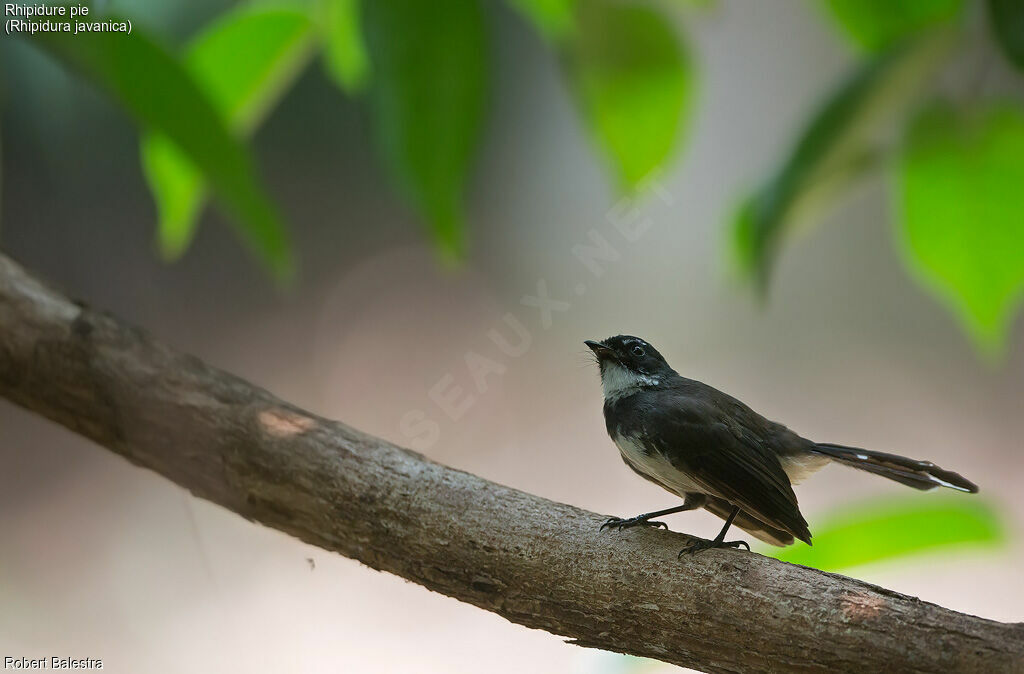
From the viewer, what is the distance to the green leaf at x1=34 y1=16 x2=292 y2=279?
0.64 m

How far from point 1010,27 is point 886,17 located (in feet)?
A: 0.52

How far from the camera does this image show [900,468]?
1.05 metres

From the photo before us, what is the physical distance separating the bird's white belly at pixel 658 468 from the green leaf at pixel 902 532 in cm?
14

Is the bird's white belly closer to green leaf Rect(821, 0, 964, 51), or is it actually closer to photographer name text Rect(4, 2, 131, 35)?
green leaf Rect(821, 0, 964, 51)

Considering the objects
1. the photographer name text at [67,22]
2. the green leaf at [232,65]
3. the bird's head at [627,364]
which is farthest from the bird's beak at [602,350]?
the photographer name text at [67,22]

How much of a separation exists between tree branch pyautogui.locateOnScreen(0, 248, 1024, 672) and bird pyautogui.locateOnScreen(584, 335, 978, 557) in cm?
6

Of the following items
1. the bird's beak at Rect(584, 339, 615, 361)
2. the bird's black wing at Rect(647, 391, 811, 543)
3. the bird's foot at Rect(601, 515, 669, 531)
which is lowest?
the bird's foot at Rect(601, 515, 669, 531)

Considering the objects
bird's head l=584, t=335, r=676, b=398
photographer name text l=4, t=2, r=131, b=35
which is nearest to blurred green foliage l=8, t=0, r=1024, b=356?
photographer name text l=4, t=2, r=131, b=35

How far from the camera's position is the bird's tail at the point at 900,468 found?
1.04 m

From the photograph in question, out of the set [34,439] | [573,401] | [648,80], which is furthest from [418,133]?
[34,439]

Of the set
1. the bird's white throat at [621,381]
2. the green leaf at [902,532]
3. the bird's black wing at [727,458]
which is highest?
the bird's white throat at [621,381]

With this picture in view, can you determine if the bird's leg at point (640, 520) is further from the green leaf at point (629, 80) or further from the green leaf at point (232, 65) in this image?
the green leaf at point (232, 65)

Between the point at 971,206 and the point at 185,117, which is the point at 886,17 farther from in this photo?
the point at 185,117

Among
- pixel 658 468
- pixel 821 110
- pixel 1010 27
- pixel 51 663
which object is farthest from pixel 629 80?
pixel 51 663
